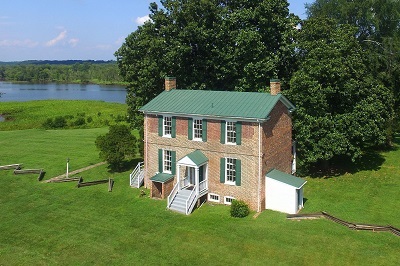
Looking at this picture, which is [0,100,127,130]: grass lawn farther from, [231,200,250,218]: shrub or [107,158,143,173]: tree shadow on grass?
[231,200,250,218]: shrub

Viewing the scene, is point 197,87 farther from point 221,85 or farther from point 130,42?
point 130,42

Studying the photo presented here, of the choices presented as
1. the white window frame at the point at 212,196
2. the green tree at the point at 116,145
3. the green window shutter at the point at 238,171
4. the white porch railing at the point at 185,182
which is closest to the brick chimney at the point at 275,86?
the green window shutter at the point at 238,171

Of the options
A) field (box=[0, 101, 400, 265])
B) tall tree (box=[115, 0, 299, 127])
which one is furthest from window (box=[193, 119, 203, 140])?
tall tree (box=[115, 0, 299, 127])

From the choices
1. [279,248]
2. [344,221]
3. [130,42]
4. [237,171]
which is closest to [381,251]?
[344,221]

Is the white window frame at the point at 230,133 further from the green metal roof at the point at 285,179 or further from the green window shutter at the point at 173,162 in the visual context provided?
the green window shutter at the point at 173,162

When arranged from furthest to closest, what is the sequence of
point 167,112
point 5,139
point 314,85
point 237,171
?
point 5,139 < point 314,85 < point 167,112 < point 237,171

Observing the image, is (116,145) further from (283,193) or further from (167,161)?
(283,193)

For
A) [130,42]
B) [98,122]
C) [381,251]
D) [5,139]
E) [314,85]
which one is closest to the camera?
[381,251]

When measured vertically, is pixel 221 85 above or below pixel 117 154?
above
